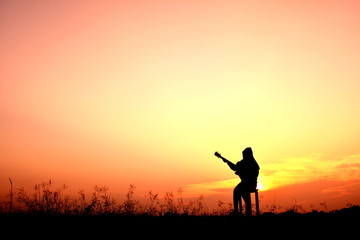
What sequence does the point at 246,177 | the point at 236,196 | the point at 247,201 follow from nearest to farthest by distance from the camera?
1. the point at 247,201
2. the point at 246,177
3. the point at 236,196

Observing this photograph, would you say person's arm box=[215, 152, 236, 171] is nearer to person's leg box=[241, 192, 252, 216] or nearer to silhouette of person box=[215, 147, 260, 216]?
silhouette of person box=[215, 147, 260, 216]

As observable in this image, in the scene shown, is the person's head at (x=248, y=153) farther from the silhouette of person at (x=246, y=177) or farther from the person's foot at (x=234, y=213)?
the person's foot at (x=234, y=213)

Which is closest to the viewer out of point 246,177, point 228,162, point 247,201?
point 247,201

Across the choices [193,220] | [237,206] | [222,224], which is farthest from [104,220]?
[237,206]

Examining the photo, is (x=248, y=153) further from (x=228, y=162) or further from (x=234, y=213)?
(x=234, y=213)

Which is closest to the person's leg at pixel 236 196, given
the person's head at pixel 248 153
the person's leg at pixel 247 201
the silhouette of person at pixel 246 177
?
the silhouette of person at pixel 246 177

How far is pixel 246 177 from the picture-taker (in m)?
10.4

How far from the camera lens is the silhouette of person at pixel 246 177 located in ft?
34.1

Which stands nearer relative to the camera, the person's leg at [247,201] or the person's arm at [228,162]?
the person's leg at [247,201]

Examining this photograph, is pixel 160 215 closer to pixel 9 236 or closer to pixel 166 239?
pixel 166 239

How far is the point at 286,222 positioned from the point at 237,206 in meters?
2.21

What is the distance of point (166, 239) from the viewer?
6.67m

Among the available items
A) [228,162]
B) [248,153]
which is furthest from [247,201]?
[248,153]

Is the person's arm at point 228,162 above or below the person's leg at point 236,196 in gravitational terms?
above
